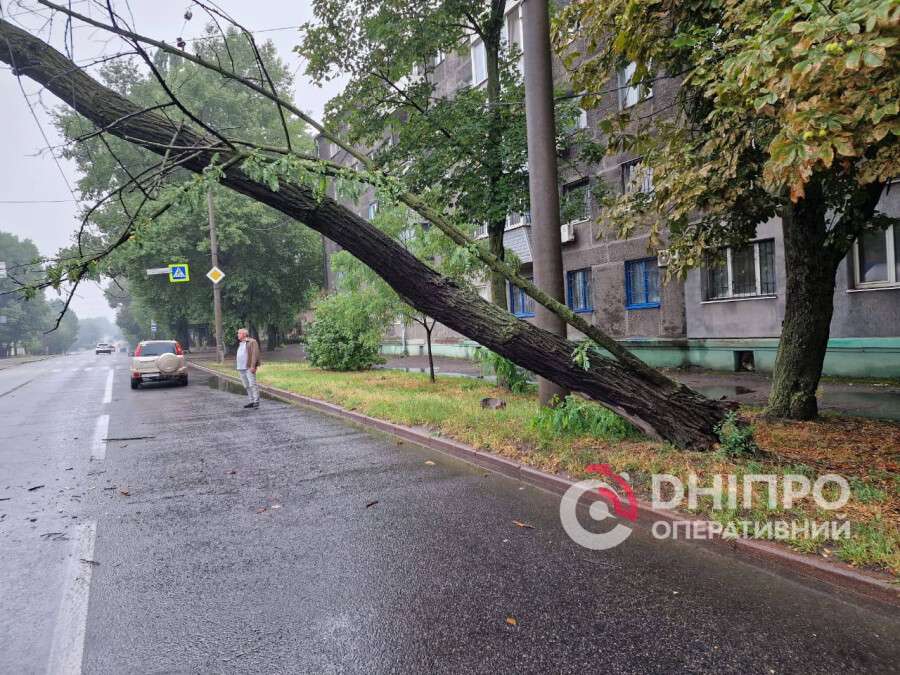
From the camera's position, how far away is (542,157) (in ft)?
23.5

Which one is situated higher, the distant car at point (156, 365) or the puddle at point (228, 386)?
the distant car at point (156, 365)

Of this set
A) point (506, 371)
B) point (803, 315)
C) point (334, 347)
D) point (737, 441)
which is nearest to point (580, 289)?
point (334, 347)

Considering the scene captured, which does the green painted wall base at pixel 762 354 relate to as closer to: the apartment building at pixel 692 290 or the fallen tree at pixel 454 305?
the apartment building at pixel 692 290

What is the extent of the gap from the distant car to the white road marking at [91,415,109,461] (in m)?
6.36

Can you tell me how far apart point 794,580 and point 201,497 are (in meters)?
5.04

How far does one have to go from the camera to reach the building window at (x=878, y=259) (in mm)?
10742

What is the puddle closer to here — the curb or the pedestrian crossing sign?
the pedestrian crossing sign

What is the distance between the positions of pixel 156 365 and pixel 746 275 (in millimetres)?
17348

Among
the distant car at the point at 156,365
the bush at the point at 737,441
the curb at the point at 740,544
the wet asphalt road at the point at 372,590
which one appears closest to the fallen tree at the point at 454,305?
the bush at the point at 737,441

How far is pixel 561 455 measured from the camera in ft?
19.0

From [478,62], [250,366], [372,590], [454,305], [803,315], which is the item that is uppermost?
[478,62]

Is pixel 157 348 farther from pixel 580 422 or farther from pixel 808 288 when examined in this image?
pixel 808 288

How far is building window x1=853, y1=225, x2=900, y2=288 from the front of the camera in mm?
10742

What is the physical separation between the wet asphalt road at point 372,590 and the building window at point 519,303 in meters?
14.7
